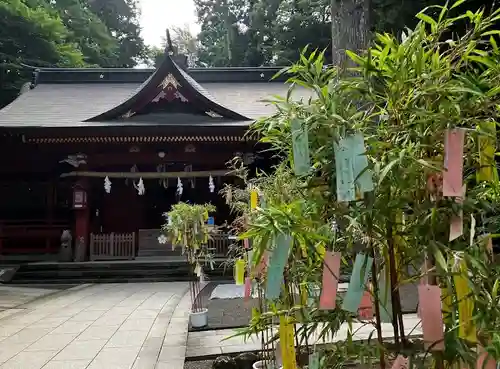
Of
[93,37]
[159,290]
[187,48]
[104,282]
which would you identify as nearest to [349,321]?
[159,290]

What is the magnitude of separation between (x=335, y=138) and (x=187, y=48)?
39.5 meters

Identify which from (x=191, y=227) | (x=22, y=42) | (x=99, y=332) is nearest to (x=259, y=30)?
(x=22, y=42)

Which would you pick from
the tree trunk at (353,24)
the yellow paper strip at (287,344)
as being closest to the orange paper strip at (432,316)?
the yellow paper strip at (287,344)

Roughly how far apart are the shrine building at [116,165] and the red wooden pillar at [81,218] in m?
0.03

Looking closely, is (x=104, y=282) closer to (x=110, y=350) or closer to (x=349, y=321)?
(x=110, y=350)

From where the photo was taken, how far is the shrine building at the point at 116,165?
36.6 feet

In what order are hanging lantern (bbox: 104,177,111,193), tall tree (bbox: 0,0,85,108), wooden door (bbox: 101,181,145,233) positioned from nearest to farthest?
hanging lantern (bbox: 104,177,111,193) → wooden door (bbox: 101,181,145,233) → tall tree (bbox: 0,0,85,108)

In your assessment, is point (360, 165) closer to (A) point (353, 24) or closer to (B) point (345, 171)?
(B) point (345, 171)

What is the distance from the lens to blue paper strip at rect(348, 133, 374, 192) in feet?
4.35

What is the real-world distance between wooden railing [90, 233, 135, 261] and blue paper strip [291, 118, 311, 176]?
34.9 ft

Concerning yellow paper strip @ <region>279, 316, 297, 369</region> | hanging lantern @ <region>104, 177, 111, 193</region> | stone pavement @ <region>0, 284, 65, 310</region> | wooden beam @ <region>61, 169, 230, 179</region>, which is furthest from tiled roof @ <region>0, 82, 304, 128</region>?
yellow paper strip @ <region>279, 316, 297, 369</region>

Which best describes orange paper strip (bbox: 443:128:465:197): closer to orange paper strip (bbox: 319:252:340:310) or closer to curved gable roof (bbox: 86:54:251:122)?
orange paper strip (bbox: 319:252:340:310)

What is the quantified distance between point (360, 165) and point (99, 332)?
15.5 ft

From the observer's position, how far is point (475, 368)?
129cm
